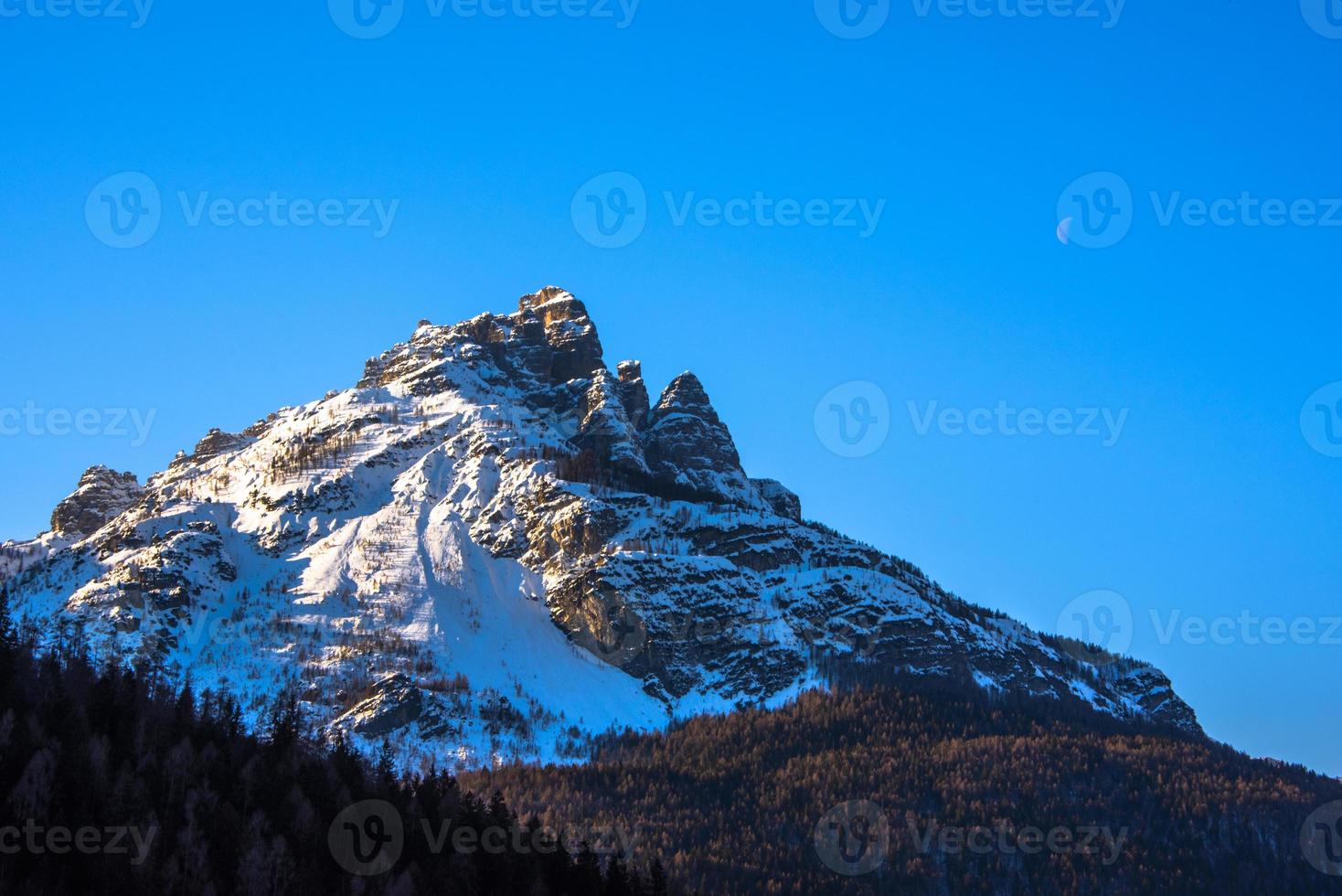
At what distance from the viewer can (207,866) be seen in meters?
130

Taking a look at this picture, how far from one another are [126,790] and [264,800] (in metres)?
16.3

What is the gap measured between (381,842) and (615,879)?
23900mm

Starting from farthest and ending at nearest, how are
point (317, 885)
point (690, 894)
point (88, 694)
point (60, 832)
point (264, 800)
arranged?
point (690, 894) < point (88, 694) < point (264, 800) < point (317, 885) < point (60, 832)

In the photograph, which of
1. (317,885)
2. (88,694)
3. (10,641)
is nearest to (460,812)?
(317,885)

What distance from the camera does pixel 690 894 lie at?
18688cm

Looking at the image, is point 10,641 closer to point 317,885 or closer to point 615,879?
point 317,885

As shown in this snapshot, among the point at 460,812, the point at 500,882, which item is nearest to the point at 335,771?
the point at 460,812

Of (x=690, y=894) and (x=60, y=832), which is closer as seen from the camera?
(x=60, y=832)

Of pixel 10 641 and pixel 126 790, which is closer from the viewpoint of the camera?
pixel 126 790

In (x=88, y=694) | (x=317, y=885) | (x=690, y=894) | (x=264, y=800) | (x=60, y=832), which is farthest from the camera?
(x=690, y=894)

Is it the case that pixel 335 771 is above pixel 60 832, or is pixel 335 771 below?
above

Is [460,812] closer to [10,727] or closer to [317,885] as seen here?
[317,885]

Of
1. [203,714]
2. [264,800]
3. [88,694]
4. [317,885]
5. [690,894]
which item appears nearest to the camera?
[317,885]

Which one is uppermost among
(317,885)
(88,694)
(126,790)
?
(88,694)
